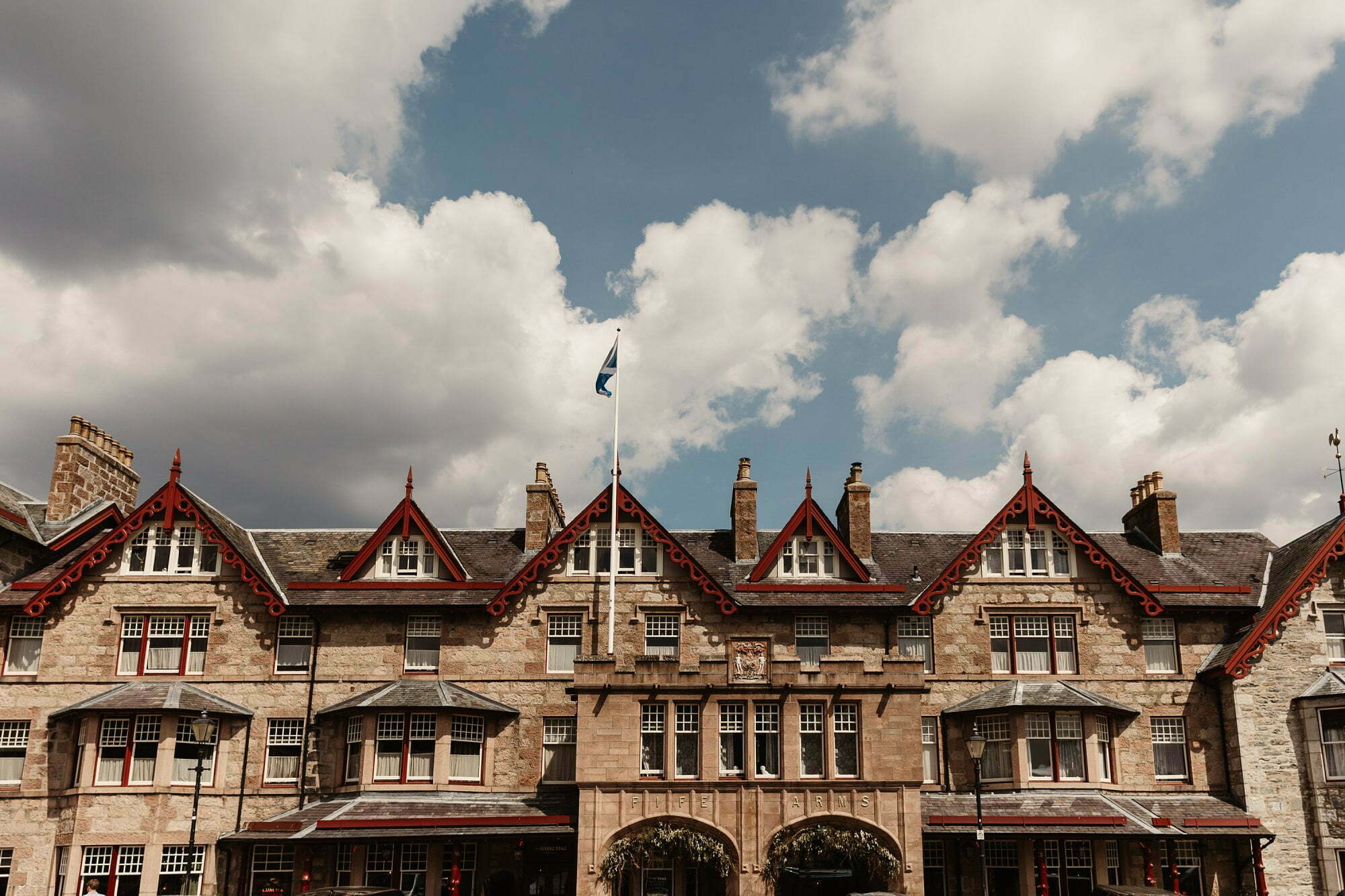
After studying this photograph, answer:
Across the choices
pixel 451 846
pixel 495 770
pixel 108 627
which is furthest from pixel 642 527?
pixel 108 627

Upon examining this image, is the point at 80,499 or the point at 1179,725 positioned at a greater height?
the point at 80,499

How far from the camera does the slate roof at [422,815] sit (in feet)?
103

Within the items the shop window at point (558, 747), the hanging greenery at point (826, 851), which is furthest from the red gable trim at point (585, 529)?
the hanging greenery at point (826, 851)

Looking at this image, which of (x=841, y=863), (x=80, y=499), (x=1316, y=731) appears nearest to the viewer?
(x=841, y=863)

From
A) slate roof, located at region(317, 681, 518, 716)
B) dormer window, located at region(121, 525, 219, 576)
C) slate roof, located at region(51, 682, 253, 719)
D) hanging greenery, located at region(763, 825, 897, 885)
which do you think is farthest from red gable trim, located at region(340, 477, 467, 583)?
hanging greenery, located at region(763, 825, 897, 885)

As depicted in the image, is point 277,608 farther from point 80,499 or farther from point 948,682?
point 948,682

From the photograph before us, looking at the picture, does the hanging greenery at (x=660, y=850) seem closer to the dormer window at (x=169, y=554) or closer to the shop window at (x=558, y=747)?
the shop window at (x=558, y=747)

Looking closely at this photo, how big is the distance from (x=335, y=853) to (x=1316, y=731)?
30.7 metres

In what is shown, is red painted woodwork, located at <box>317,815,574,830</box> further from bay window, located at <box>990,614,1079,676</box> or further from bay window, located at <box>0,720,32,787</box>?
bay window, located at <box>990,614,1079,676</box>

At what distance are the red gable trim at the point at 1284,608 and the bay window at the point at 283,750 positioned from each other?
29.9 metres

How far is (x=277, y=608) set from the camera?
3562 cm

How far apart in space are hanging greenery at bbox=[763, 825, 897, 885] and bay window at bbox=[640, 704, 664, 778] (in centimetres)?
403

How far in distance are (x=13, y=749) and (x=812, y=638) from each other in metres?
26.2

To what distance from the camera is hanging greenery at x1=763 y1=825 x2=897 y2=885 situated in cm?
3056
